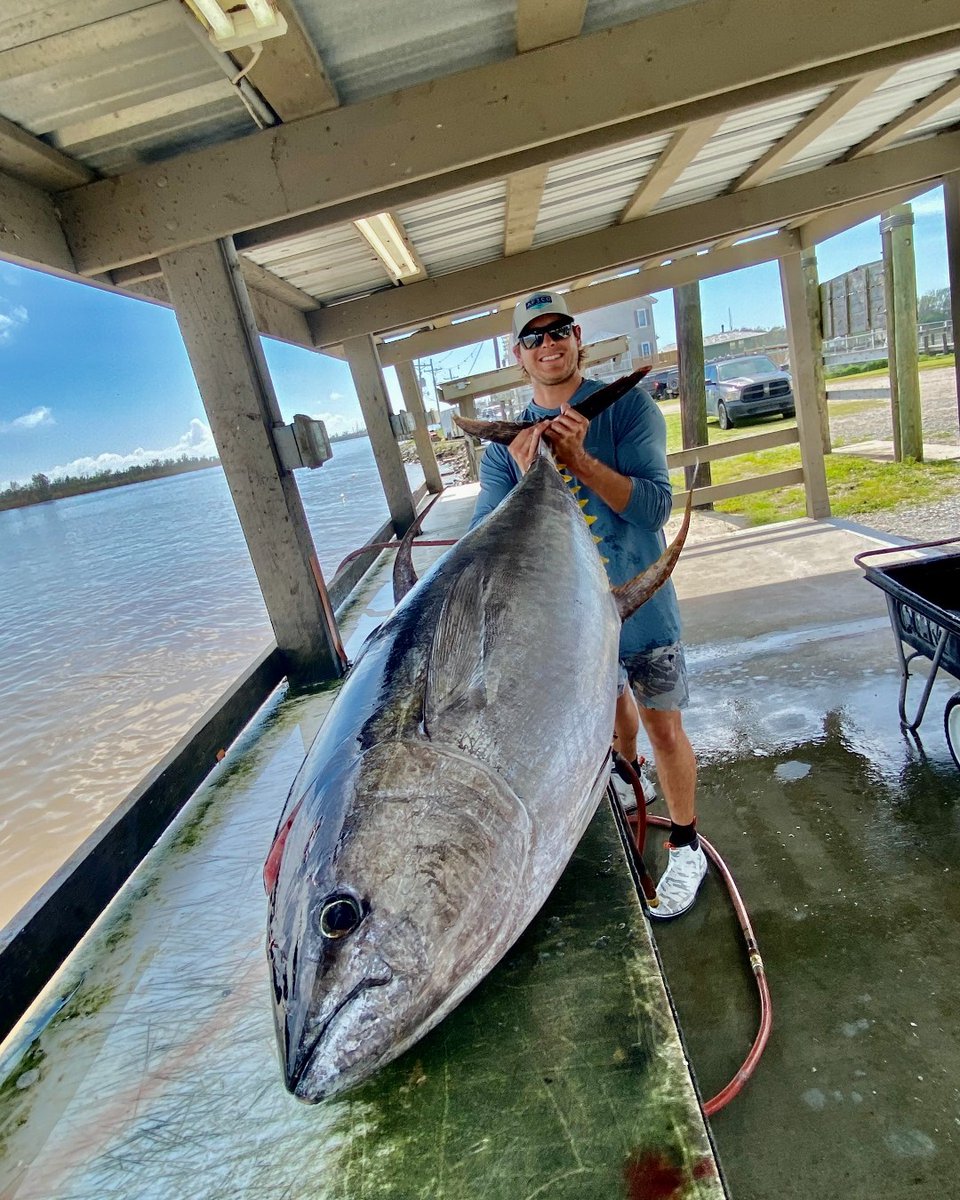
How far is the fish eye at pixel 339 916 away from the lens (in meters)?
0.87

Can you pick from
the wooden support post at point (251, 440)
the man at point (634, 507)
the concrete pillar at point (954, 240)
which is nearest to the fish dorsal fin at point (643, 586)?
the man at point (634, 507)

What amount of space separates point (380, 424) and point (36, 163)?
533cm

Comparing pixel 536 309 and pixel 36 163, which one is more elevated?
pixel 36 163

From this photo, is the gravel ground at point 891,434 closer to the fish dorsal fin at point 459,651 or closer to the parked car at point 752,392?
the parked car at point 752,392

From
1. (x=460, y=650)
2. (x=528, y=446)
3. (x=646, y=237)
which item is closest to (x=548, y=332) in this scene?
(x=528, y=446)

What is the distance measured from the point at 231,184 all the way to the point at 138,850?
8.34 ft

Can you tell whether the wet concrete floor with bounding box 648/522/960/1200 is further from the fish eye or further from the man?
the fish eye

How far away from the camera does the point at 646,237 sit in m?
5.62

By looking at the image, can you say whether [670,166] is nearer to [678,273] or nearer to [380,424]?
[678,273]

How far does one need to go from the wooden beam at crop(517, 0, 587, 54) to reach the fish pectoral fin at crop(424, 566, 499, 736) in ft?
6.87

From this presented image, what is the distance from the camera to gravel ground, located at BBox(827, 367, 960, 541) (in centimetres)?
684

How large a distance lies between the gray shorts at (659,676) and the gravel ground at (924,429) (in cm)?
512

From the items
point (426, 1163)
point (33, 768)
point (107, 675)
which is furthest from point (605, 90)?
point (107, 675)

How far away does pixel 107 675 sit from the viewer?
906 cm
